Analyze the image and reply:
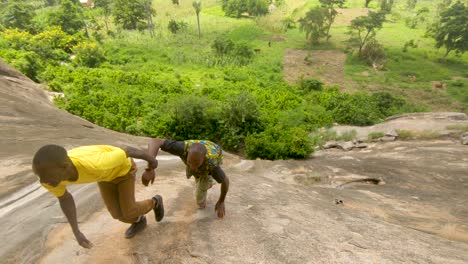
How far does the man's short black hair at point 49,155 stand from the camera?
2648mm

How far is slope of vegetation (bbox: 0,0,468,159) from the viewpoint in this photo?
1514cm

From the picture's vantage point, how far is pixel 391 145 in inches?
462

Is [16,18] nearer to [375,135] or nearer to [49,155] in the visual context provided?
[375,135]

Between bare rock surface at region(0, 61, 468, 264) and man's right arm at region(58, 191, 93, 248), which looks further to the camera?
bare rock surface at region(0, 61, 468, 264)

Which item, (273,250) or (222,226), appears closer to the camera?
(273,250)

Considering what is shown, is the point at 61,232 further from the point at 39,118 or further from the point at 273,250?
the point at 39,118

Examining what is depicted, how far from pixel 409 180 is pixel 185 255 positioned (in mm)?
6932

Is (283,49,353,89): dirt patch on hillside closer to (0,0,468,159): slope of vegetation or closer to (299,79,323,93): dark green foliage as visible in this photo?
(0,0,468,159): slope of vegetation

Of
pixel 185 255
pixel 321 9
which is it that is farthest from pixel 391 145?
pixel 321 9

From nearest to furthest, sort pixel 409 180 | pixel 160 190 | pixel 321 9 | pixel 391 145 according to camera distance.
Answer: pixel 160 190
pixel 409 180
pixel 391 145
pixel 321 9

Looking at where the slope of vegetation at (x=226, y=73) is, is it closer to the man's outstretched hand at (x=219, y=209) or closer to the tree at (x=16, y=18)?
the tree at (x=16, y=18)

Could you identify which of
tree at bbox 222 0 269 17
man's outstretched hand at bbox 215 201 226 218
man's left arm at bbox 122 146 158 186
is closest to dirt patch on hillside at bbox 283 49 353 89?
tree at bbox 222 0 269 17

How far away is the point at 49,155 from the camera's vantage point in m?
2.67

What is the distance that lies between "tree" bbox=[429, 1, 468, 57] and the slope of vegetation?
4.60 ft
